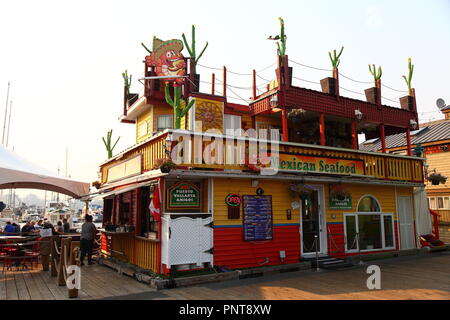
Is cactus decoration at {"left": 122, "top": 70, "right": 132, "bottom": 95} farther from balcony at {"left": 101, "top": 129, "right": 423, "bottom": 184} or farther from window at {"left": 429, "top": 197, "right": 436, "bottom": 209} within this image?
window at {"left": 429, "top": 197, "right": 436, "bottom": 209}

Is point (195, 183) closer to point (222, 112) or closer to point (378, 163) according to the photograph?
point (222, 112)

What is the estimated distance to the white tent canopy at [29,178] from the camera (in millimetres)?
12992

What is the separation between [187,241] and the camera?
984cm

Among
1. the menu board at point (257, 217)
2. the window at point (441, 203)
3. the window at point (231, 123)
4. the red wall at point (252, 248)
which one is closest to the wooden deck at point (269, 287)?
the red wall at point (252, 248)

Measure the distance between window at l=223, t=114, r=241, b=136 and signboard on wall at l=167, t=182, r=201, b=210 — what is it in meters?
4.99

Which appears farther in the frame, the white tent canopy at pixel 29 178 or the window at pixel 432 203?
the window at pixel 432 203

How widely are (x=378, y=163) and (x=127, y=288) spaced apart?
11122 millimetres

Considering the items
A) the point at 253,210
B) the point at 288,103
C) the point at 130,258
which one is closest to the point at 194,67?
the point at 288,103

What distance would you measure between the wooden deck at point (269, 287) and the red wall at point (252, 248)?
78cm

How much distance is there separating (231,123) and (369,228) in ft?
24.1

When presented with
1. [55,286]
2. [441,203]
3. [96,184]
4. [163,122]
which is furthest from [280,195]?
[441,203]

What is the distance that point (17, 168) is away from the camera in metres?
13.5

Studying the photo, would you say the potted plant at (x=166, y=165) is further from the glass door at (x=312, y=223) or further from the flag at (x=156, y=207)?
the glass door at (x=312, y=223)
